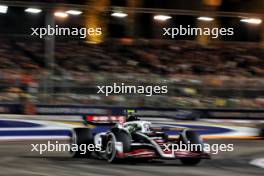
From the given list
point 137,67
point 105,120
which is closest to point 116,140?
point 105,120

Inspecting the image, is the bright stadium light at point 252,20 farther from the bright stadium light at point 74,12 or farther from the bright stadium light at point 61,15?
the bright stadium light at point 61,15

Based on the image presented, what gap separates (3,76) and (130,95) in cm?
399

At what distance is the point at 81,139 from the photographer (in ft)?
39.1

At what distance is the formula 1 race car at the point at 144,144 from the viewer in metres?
10.7

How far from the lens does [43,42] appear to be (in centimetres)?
2527

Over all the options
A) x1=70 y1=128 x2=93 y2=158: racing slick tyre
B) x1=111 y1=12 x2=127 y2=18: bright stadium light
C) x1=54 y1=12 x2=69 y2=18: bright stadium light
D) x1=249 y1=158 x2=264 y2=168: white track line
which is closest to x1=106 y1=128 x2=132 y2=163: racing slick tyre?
x1=70 y1=128 x2=93 y2=158: racing slick tyre

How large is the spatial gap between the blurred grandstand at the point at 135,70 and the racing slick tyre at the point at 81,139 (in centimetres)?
697

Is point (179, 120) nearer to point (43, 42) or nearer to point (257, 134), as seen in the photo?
point (257, 134)

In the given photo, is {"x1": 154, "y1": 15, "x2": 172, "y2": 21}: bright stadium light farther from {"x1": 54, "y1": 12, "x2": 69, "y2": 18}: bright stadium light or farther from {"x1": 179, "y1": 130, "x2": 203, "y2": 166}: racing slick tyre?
{"x1": 179, "y1": 130, "x2": 203, "y2": 166}: racing slick tyre

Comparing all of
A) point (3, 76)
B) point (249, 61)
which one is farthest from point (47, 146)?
point (249, 61)

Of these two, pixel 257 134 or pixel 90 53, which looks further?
pixel 90 53

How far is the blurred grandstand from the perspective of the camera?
1914 centimetres

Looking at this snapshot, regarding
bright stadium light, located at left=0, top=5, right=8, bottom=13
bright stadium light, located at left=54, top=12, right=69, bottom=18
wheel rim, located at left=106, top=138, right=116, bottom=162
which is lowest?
wheel rim, located at left=106, top=138, right=116, bottom=162

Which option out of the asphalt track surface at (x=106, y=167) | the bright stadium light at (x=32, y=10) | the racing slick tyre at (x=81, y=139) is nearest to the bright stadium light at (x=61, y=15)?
the bright stadium light at (x=32, y=10)
